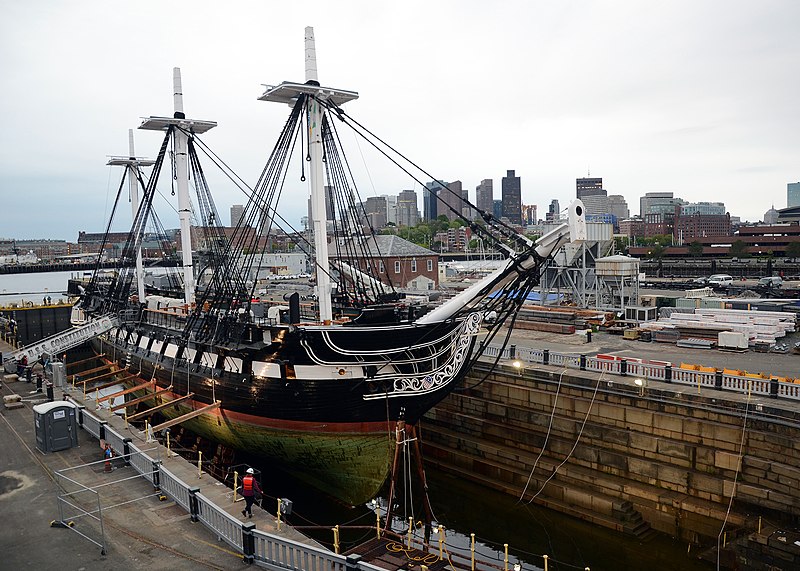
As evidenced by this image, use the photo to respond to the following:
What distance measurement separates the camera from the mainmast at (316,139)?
21.0 meters

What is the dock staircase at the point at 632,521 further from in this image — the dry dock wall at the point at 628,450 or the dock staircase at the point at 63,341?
the dock staircase at the point at 63,341

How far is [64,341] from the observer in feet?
105

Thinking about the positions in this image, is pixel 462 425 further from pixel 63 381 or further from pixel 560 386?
pixel 63 381

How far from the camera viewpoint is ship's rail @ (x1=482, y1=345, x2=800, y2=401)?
55.6 ft

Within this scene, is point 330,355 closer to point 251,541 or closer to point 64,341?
point 251,541

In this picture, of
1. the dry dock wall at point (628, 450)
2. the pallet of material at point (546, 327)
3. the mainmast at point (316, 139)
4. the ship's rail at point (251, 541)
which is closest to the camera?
the ship's rail at point (251, 541)

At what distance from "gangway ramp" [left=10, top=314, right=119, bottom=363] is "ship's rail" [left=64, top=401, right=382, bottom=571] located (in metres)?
21.5

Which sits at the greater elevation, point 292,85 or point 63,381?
point 292,85

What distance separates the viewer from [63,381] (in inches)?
984

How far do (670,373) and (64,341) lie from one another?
30.0m

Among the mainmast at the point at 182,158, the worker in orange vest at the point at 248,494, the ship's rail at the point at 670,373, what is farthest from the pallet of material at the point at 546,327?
the worker in orange vest at the point at 248,494

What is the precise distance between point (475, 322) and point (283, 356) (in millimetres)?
6375

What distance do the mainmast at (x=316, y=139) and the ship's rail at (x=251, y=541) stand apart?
9151mm

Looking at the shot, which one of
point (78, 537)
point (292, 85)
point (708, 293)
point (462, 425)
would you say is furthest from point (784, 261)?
point (78, 537)
